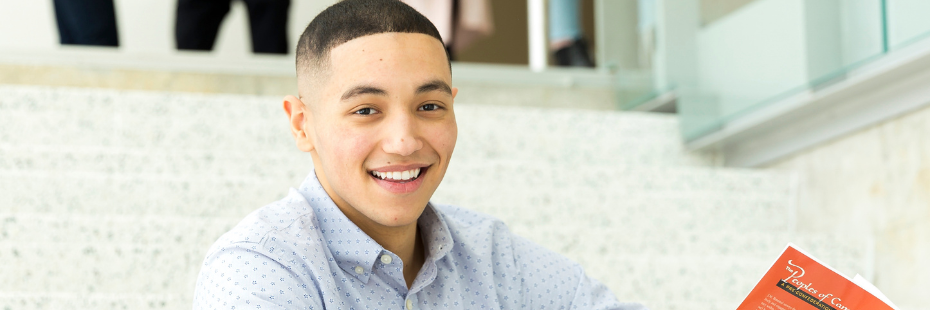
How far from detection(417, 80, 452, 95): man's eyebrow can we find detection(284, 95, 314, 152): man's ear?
0.18 meters

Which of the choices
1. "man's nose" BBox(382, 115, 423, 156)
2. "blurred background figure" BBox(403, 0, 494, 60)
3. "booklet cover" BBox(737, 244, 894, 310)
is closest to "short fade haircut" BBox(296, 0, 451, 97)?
"man's nose" BBox(382, 115, 423, 156)

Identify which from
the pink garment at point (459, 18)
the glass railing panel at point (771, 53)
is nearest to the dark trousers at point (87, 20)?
the pink garment at point (459, 18)

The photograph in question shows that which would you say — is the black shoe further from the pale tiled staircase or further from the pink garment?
the pale tiled staircase

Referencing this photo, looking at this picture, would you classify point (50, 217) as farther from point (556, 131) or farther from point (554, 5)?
point (554, 5)

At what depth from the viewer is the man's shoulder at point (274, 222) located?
36.3 inches

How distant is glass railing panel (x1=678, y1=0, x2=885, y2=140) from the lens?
7.06ft

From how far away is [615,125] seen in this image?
282cm

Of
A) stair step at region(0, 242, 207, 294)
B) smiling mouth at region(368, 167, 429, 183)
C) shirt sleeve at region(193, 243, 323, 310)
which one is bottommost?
stair step at region(0, 242, 207, 294)

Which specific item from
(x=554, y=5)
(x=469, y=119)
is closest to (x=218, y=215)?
(x=469, y=119)

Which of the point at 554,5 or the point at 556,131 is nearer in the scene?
the point at 556,131

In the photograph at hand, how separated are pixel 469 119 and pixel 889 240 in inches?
50.2

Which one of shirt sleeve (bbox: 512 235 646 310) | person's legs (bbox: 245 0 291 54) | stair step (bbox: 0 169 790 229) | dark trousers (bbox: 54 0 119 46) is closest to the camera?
shirt sleeve (bbox: 512 235 646 310)

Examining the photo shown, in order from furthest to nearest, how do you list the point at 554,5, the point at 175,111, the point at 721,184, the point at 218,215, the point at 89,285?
the point at 554,5 → the point at 721,184 → the point at 175,111 → the point at 218,215 → the point at 89,285

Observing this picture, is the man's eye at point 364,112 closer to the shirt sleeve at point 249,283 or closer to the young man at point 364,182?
the young man at point 364,182
